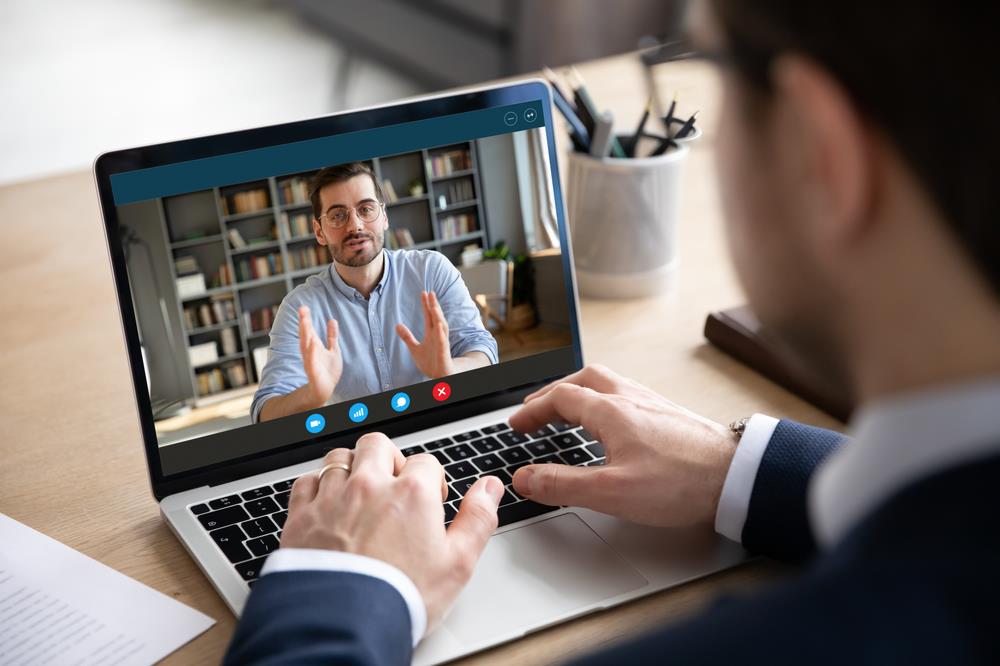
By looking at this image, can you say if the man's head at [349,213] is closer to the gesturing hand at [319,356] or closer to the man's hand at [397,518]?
the gesturing hand at [319,356]

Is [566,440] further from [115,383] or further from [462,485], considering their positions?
[115,383]

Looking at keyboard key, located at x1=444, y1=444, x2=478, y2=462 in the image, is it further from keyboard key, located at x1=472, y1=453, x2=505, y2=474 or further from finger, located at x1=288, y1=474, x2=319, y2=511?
finger, located at x1=288, y1=474, x2=319, y2=511

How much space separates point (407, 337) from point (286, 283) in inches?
4.8

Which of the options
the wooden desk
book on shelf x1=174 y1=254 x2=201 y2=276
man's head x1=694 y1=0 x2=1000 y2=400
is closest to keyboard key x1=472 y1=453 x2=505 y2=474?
the wooden desk

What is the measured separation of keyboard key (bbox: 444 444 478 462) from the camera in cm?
93

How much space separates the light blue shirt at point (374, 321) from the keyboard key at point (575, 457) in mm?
141

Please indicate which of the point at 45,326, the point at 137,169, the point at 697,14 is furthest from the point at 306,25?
the point at 697,14

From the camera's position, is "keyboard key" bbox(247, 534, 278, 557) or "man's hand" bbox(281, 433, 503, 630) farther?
"keyboard key" bbox(247, 534, 278, 557)

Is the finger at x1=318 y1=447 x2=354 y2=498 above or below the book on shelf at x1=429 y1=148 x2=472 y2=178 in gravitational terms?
below

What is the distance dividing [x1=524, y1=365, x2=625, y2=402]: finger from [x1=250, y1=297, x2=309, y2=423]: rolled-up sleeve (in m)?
0.23

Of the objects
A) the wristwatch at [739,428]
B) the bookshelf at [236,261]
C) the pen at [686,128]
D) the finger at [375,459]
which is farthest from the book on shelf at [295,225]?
the pen at [686,128]

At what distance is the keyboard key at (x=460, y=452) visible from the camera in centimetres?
93

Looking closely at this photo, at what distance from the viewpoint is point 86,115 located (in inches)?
185

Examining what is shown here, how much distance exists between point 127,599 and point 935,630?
63 centimetres
